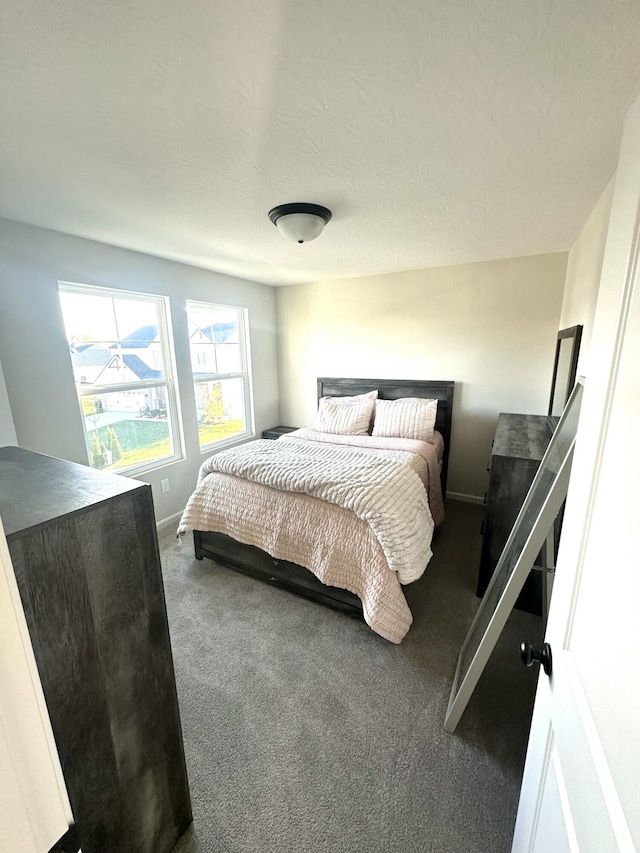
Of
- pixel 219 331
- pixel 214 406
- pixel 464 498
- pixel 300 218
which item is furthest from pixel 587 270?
pixel 214 406

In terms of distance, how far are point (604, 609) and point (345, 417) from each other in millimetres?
2944

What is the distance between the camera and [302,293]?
4.07m

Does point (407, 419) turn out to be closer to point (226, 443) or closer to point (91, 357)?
point (226, 443)

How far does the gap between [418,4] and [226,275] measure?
3100 mm

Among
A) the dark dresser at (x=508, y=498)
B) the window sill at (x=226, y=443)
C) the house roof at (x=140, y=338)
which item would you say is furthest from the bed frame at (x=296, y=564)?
the house roof at (x=140, y=338)

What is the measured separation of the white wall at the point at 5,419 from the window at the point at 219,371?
1.50 m

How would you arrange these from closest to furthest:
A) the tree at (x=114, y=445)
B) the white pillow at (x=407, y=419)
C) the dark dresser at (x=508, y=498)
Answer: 1. the dark dresser at (x=508, y=498)
2. the tree at (x=114, y=445)
3. the white pillow at (x=407, y=419)

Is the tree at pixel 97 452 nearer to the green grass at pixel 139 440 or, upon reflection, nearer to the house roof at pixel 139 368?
the green grass at pixel 139 440

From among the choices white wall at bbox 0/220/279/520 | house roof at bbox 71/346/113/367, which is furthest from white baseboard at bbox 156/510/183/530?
house roof at bbox 71/346/113/367

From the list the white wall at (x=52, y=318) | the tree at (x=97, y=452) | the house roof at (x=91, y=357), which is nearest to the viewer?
the white wall at (x=52, y=318)

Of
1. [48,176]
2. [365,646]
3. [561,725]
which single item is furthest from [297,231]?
[365,646]

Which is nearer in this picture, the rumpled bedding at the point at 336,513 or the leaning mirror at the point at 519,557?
the leaning mirror at the point at 519,557

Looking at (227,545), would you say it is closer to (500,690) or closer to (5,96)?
(500,690)

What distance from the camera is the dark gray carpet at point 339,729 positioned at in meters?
1.15
